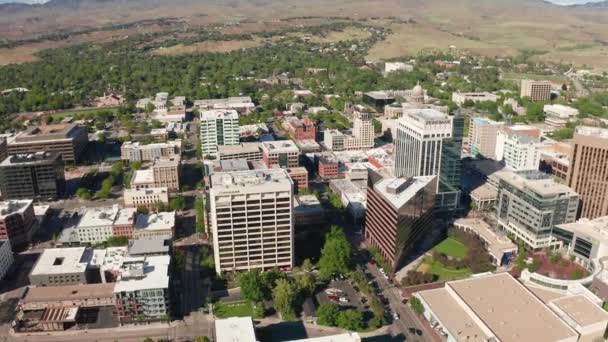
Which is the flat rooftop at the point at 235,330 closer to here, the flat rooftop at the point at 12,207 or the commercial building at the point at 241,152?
the flat rooftop at the point at 12,207

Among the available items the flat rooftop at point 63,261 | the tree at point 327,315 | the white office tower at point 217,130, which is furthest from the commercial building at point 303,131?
the tree at point 327,315

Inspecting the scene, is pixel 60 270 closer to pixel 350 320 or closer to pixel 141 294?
pixel 141 294

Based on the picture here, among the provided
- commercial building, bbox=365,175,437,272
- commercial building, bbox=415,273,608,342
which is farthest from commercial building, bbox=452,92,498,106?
commercial building, bbox=415,273,608,342

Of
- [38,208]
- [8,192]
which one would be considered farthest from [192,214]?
[8,192]

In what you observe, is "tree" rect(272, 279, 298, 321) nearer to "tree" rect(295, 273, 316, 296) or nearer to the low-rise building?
"tree" rect(295, 273, 316, 296)

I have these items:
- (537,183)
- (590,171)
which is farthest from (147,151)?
(590,171)

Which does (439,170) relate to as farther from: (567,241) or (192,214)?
(192,214)
